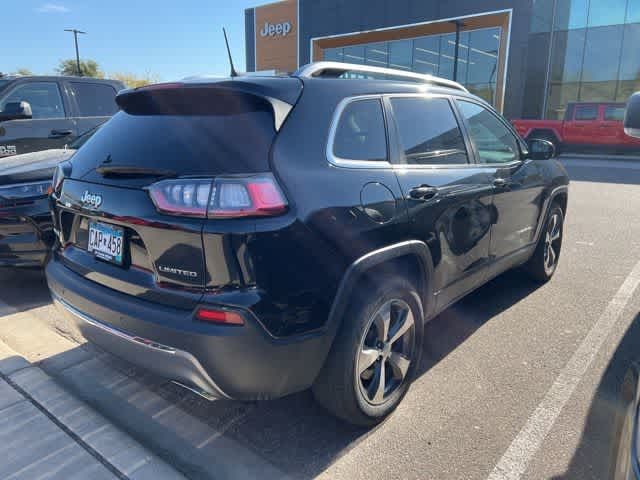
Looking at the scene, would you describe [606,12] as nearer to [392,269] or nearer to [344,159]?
[392,269]

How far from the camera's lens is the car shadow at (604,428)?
1.94m

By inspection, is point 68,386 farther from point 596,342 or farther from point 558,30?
point 558,30

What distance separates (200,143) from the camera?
2.16 metres

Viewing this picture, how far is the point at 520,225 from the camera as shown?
4051 mm

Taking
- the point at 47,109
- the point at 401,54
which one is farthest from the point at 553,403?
the point at 401,54

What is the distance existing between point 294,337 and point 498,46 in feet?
86.2

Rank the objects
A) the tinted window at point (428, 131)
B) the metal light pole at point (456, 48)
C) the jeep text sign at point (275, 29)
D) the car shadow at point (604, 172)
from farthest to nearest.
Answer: the jeep text sign at point (275, 29)
the metal light pole at point (456, 48)
the car shadow at point (604, 172)
the tinted window at point (428, 131)

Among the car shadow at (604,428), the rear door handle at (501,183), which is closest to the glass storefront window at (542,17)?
the rear door handle at (501,183)

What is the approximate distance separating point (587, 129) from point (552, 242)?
15.7 m

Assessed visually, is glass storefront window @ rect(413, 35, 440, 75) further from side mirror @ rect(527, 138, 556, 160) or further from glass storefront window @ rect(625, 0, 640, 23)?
side mirror @ rect(527, 138, 556, 160)

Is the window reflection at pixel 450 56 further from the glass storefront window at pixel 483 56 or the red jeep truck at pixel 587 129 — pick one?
the red jeep truck at pixel 587 129

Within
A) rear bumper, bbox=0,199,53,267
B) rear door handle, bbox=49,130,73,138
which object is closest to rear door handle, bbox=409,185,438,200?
rear bumper, bbox=0,199,53,267

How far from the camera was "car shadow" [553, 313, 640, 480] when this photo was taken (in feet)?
6.38

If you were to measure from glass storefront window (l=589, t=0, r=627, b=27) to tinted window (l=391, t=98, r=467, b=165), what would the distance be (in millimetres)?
24245
